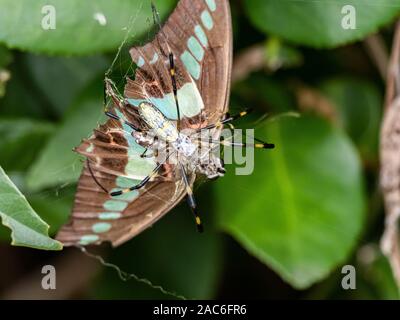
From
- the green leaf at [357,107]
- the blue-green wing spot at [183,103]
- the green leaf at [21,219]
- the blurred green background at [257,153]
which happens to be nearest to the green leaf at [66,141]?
the blurred green background at [257,153]

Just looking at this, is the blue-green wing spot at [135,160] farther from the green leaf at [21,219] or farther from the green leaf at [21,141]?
the green leaf at [21,141]

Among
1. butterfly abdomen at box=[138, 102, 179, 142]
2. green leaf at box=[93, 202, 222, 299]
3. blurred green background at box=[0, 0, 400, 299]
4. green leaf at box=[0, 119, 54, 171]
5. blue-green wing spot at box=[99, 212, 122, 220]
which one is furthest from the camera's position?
green leaf at box=[93, 202, 222, 299]

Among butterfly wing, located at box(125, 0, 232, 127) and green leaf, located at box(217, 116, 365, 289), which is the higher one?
butterfly wing, located at box(125, 0, 232, 127)

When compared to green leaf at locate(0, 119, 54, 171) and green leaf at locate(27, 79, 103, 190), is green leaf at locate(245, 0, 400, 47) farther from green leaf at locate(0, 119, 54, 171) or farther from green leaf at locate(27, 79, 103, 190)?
green leaf at locate(0, 119, 54, 171)

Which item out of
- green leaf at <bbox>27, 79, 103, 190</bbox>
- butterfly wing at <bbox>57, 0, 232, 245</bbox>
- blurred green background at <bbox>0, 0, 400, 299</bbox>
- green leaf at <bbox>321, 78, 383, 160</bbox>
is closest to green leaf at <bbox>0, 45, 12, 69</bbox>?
blurred green background at <bbox>0, 0, 400, 299</bbox>

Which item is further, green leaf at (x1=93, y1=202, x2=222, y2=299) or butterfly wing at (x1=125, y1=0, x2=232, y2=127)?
green leaf at (x1=93, y1=202, x2=222, y2=299)

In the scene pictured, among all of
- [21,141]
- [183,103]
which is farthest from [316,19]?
[21,141]

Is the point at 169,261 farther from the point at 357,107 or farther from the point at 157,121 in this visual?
the point at 157,121

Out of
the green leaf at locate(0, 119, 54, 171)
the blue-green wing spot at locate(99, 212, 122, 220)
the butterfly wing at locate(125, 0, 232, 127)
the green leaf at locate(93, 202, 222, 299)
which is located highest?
the butterfly wing at locate(125, 0, 232, 127)
